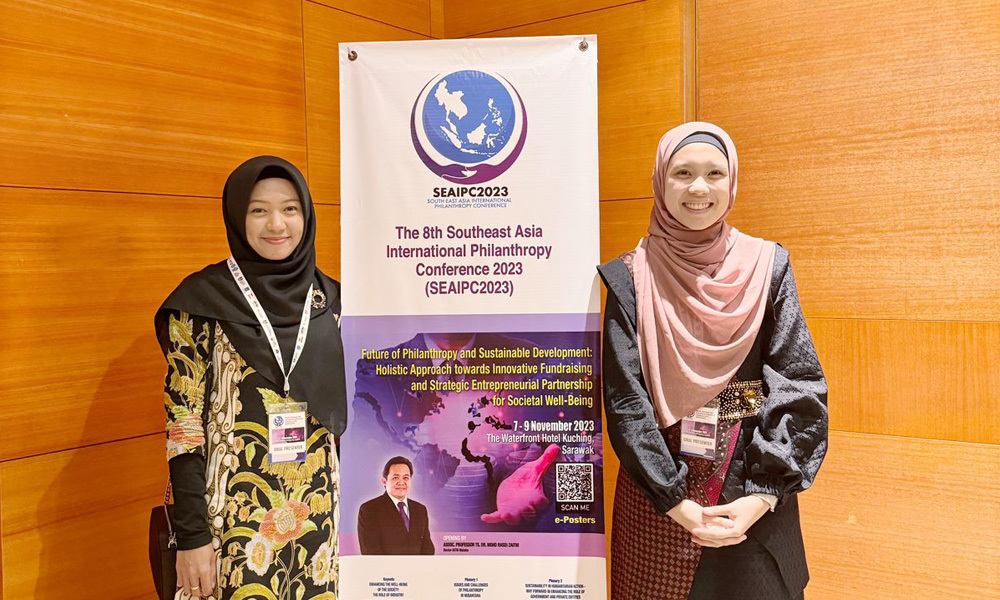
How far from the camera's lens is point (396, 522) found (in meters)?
2.16

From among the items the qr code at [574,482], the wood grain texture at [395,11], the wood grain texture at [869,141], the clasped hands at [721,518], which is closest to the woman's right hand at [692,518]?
the clasped hands at [721,518]

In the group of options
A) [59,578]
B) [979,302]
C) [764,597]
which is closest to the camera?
[764,597]

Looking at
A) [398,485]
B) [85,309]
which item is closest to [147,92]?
[85,309]

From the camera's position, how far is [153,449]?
2527 millimetres

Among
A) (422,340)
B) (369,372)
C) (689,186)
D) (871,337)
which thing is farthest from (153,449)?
(871,337)

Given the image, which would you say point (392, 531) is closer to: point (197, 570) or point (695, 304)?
point (197, 570)

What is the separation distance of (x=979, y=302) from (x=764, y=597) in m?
1.32

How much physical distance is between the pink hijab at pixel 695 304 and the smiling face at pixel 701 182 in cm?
3

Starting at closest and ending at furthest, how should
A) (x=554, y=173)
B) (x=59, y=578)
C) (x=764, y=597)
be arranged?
(x=764, y=597)
(x=554, y=173)
(x=59, y=578)

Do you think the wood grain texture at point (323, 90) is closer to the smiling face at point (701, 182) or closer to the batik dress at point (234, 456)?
the batik dress at point (234, 456)

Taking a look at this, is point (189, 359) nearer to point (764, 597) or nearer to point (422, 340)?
point (422, 340)

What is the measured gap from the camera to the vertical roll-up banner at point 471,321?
2.12 metres

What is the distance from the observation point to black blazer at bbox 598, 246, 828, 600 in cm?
181

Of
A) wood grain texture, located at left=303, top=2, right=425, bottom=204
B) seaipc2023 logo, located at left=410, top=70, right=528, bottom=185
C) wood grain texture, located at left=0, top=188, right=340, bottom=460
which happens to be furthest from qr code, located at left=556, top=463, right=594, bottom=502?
wood grain texture, located at left=303, top=2, right=425, bottom=204
